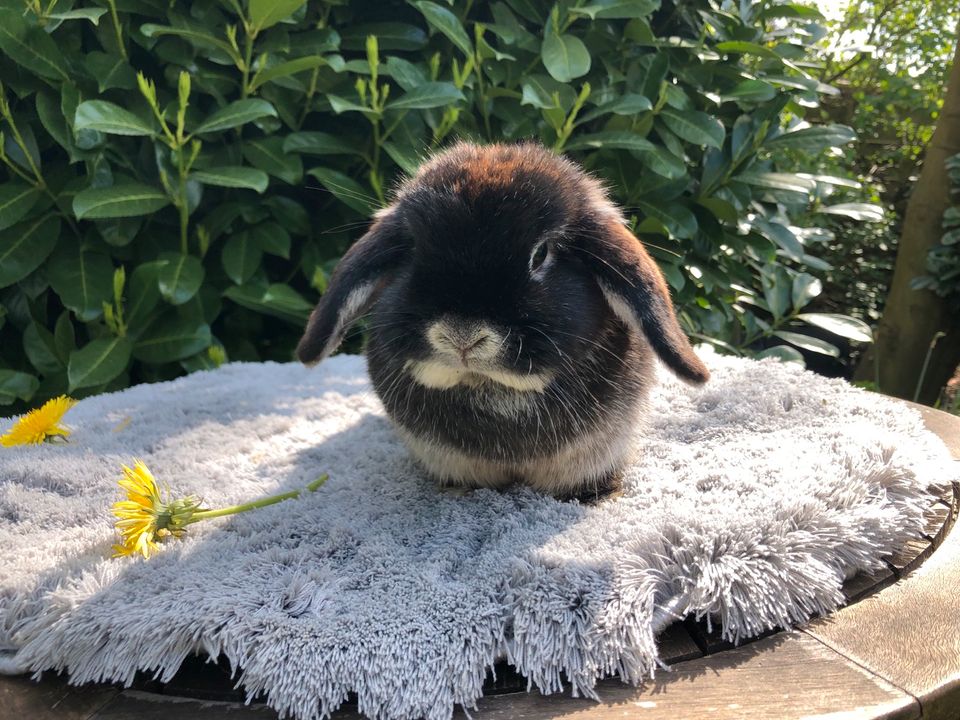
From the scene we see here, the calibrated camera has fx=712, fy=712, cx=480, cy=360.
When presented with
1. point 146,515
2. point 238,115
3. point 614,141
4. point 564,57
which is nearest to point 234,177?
point 238,115

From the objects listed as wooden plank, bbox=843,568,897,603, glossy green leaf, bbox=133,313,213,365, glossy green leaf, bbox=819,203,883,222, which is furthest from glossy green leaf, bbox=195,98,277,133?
glossy green leaf, bbox=819,203,883,222

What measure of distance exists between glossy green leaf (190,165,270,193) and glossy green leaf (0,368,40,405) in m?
0.89

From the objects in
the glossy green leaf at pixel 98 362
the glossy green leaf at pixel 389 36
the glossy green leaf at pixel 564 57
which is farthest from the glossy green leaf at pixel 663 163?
the glossy green leaf at pixel 98 362

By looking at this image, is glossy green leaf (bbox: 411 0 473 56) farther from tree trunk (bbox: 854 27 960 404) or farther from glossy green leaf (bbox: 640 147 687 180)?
tree trunk (bbox: 854 27 960 404)

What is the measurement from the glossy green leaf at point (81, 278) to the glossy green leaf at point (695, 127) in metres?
2.08

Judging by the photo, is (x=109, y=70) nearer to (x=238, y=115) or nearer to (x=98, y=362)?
(x=238, y=115)

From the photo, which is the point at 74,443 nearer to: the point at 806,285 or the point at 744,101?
the point at 744,101

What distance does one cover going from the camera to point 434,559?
1214mm

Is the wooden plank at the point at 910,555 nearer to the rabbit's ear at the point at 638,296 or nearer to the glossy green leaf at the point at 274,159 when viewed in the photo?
the rabbit's ear at the point at 638,296

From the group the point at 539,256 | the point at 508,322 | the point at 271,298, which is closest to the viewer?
the point at 508,322

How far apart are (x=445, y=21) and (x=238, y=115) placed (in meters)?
0.77

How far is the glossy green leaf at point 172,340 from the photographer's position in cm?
249

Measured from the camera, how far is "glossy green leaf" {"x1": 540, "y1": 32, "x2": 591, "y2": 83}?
92.0 inches

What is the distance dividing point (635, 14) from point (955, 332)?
3009 millimetres
